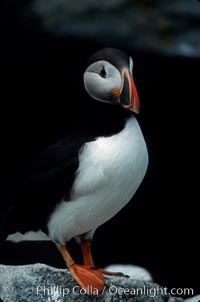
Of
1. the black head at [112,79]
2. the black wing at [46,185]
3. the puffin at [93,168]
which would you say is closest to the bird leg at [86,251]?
the puffin at [93,168]

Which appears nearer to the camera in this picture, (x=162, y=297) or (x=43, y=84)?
(x=162, y=297)

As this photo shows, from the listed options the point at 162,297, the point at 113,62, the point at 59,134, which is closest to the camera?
the point at 113,62

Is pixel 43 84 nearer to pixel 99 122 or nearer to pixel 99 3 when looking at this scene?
pixel 99 3

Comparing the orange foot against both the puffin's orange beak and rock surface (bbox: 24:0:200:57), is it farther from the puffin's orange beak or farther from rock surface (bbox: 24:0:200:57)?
rock surface (bbox: 24:0:200:57)

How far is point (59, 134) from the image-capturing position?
6285mm

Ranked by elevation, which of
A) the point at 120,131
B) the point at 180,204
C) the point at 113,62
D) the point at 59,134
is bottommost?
the point at 180,204

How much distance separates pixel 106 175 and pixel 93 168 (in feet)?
0.18

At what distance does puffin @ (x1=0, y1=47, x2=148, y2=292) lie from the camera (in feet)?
13.1

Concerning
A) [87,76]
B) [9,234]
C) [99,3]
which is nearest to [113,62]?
[87,76]

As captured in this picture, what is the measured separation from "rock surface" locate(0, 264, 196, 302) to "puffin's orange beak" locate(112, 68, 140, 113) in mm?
700

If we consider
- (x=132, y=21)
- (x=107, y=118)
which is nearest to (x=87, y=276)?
(x=107, y=118)

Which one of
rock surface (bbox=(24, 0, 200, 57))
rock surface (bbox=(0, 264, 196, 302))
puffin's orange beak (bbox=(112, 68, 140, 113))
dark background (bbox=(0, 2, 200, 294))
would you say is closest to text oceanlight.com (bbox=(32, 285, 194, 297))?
rock surface (bbox=(0, 264, 196, 302))

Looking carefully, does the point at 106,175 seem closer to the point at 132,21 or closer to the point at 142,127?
the point at 132,21

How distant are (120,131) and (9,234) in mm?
673
